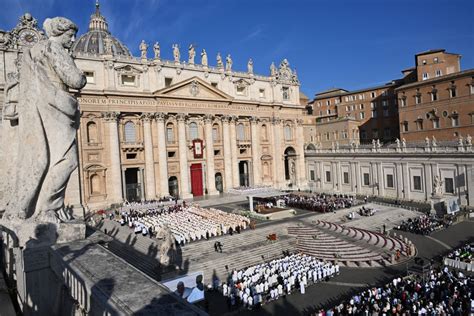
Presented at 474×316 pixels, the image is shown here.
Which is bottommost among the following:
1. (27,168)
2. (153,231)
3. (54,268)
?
(153,231)

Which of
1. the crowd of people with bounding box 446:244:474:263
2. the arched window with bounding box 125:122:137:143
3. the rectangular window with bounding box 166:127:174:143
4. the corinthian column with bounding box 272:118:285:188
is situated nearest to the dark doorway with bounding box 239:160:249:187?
the corinthian column with bounding box 272:118:285:188

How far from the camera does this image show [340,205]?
3488 centimetres

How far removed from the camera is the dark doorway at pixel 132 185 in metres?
40.8

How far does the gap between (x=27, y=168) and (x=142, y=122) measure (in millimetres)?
36513

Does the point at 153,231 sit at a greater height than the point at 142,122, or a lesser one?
lesser

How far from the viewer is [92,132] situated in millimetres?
37719

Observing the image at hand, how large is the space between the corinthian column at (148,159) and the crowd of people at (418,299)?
94.4 feet

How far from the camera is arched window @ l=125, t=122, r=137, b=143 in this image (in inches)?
1576

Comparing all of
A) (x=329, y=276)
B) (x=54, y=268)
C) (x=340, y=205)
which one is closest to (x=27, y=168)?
(x=54, y=268)

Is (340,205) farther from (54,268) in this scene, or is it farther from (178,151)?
(54,268)

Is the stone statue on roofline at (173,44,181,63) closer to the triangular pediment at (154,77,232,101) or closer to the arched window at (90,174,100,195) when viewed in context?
the triangular pediment at (154,77,232,101)

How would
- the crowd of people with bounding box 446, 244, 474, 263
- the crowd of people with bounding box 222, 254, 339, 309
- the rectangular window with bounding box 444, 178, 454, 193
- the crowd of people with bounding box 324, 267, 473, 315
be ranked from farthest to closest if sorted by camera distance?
the rectangular window with bounding box 444, 178, 454, 193
the crowd of people with bounding box 446, 244, 474, 263
the crowd of people with bounding box 222, 254, 339, 309
the crowd of people with bounding box 324, 267, 473, 315

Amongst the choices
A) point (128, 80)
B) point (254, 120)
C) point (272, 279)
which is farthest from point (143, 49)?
point (272, 279)

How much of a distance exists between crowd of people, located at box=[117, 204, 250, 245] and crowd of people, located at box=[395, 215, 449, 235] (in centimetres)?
1327
